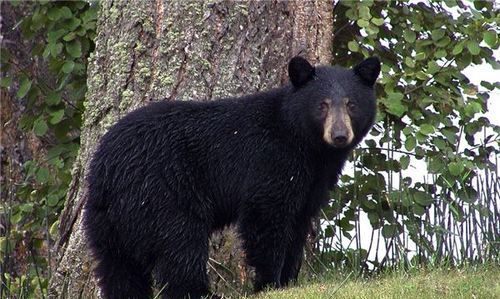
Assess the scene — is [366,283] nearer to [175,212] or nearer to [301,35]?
[175,212]

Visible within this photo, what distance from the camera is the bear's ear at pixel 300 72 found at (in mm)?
7371

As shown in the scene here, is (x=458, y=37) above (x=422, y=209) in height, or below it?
above

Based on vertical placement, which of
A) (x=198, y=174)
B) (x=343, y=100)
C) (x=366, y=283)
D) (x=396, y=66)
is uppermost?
(x=396, y=66)

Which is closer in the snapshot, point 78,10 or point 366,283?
point 366,283

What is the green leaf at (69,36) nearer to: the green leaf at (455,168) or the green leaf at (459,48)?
the green leaf at (459,48)

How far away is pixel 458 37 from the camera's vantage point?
8.70 meters

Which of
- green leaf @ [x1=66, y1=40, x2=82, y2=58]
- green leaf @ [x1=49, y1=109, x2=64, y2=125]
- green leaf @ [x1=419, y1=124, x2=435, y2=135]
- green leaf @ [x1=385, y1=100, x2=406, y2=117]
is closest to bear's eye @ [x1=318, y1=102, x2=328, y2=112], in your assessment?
green leaf @ [x1=385, y1=100, x2=406, y2=117]

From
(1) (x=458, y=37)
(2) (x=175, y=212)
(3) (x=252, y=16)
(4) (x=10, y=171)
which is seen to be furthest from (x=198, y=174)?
(4) (x=10, y=171)

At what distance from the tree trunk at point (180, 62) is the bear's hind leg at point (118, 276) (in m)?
0.74

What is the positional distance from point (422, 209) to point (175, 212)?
7.58 feet

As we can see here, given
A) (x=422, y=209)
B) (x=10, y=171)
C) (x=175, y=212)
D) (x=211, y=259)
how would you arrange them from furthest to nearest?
(x=10, y=171)
(x=422, y=209)
(x=211, y=259)
(x=175, y=212)

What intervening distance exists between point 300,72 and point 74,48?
7.04ft

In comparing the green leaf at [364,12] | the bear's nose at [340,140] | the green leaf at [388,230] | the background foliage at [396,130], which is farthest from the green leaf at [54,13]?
the green leaf at [388,230]

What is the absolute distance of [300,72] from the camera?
740 centimetres
